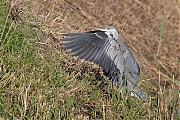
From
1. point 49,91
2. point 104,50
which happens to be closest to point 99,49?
point 104,50

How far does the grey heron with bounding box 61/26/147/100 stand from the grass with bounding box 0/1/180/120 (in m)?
0.13

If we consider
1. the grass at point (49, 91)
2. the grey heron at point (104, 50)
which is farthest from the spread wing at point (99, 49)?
the grass at point (49, 91)

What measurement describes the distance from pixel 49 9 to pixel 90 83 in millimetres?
1307

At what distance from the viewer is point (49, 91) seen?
4.10 m

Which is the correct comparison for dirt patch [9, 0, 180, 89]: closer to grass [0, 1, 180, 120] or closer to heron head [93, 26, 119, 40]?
heron head [93, 26, 119, 40]

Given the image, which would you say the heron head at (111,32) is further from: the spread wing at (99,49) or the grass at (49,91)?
the grass at (49,91)

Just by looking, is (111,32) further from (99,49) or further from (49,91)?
(49,91)

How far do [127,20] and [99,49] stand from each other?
8.01ft

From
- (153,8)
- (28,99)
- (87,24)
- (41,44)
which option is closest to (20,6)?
(41,44)

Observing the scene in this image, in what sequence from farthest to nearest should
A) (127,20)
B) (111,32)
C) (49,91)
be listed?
(127,20), (111,32), (49,91)

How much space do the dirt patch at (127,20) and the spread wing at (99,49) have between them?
26 cm

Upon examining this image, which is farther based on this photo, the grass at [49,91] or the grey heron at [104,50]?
the grey heron at [104,50]

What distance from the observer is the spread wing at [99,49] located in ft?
15.2

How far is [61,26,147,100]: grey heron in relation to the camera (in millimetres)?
4641
